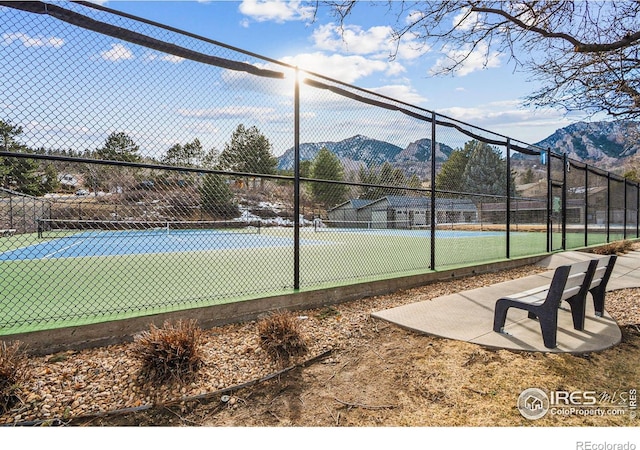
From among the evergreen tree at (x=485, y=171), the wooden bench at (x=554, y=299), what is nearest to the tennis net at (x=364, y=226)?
the evergreen tree at (x=485, y=171)

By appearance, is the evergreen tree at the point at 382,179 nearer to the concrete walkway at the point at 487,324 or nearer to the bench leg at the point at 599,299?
the concrete walkway at the point at 487,324

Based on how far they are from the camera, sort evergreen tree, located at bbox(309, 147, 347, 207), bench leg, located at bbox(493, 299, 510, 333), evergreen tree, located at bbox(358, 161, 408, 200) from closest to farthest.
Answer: bench leg, located at bbox(493, 299, 510, 333) → evergreen tree, located at bbox(309, 147, 347, 207) → evergreen tree, located at bbox(358, 161, 408, 200)

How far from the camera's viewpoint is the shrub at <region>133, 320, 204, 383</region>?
2754 mm

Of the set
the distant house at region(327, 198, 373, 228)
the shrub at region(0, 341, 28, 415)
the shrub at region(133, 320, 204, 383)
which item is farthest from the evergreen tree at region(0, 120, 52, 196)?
the distant house at region(327, 198, 373, 228)

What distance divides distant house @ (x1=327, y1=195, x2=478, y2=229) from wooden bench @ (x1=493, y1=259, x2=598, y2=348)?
4.01m

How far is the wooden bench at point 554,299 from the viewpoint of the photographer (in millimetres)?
3197

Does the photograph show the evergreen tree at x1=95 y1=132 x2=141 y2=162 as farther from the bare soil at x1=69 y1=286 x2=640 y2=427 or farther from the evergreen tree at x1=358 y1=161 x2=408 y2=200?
the evergreen tree at x1=358 y1=161 x2=408 y2=200

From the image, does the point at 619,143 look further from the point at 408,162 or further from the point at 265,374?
the point at 265,374

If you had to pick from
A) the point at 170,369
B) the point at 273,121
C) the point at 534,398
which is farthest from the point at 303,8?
the point at 534,398

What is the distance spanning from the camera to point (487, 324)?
13.1 feet

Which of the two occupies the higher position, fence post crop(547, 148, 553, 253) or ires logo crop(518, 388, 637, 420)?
fence post crop(547, 148, 553, 253)

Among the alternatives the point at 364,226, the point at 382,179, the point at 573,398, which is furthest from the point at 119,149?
the point at 364,226

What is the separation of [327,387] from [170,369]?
3.94ft

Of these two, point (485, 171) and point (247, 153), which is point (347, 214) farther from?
point (485, 171)
